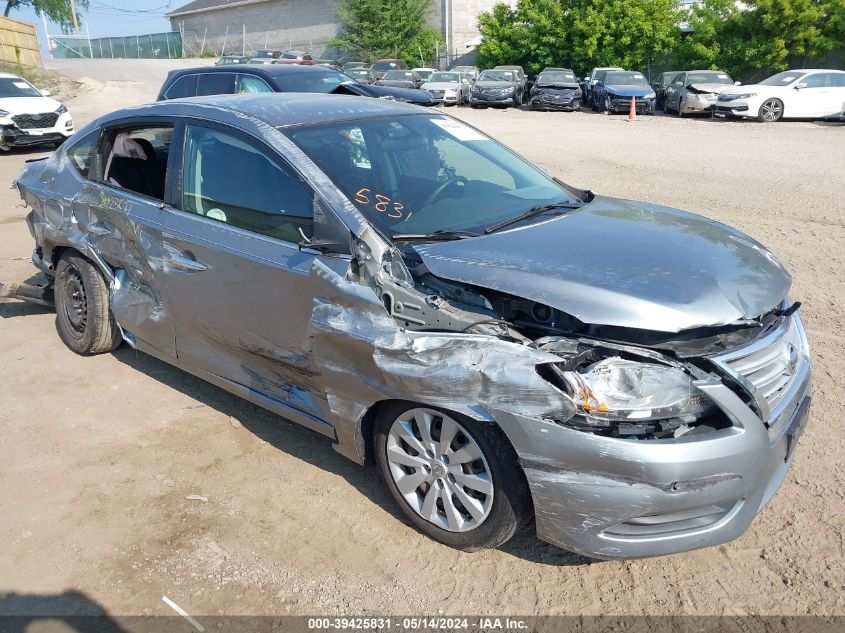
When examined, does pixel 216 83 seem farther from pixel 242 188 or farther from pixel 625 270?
pixel 625 270

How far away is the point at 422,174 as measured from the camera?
12.6ft

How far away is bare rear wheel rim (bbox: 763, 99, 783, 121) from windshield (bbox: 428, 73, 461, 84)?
12.2 m

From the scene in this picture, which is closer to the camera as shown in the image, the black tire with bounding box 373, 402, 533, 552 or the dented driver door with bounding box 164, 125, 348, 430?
the black tire with bounding box 373, 402, 533, 552

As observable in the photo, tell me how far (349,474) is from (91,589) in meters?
1.27

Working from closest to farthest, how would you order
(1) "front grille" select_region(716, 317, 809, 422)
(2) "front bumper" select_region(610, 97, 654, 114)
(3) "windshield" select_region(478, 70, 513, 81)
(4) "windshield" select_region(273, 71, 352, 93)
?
(1) "front grille" select_region(716, 317, 809, 422), (4) "windshield" select_region(273, 71, 352, 93), (2) "front bumper" select_region(610, 97, 654, 114), (3) "windshield" select_region(478, 70, 513, 81)

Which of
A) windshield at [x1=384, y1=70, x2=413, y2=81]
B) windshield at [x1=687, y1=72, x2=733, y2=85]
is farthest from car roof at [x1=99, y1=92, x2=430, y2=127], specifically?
windshield at [x1=384, y1=70, x2=413, y2=81]

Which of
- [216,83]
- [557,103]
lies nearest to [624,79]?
[557,103]

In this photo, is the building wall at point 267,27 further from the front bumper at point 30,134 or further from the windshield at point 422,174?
the windshield at point 422,174

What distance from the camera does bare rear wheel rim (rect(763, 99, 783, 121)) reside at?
63.5 ft

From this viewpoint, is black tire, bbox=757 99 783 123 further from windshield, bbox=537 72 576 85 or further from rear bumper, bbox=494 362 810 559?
rear bumper, bbox=494 362 810 559

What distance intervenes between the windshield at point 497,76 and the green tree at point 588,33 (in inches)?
297

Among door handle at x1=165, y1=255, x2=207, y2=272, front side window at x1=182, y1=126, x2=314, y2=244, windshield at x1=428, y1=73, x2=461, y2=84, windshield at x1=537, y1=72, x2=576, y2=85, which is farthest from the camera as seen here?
windshield at x1=428, y1=73, x2=461, y2=84

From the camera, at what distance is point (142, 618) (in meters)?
2.72

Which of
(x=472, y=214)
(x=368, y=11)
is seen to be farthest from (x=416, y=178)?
(x=368, y=11)
